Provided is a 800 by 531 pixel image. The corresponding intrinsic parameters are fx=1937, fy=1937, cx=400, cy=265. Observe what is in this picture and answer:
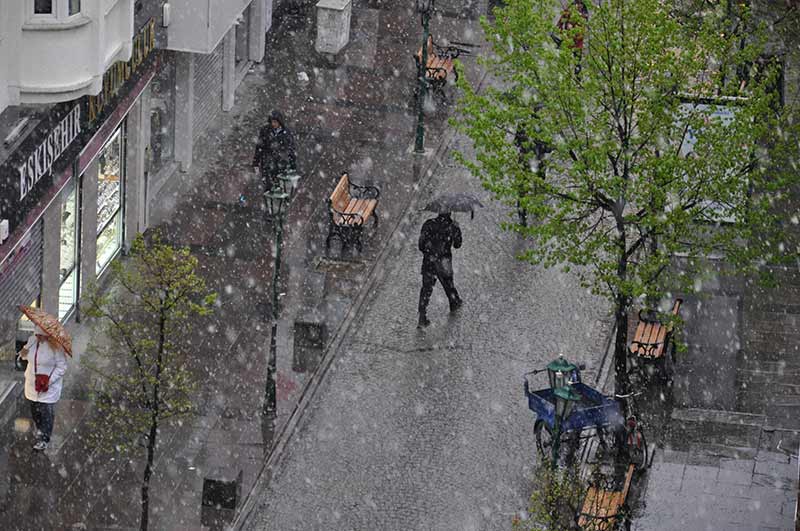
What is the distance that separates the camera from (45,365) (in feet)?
83.2

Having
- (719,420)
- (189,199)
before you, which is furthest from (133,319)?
(719,420)

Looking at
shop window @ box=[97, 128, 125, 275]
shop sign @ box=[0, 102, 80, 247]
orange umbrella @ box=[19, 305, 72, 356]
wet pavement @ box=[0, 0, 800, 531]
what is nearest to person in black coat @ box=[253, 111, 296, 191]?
wet pavement @ box=[0, 0, 800, 531]

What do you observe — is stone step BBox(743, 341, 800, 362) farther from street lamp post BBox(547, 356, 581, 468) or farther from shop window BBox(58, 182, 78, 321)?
shop window BBox(58, 182, 78, 321)

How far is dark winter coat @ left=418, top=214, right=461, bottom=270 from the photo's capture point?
3023 cm

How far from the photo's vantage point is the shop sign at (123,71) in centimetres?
2889

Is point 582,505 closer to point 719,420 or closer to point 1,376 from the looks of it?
point 719,420

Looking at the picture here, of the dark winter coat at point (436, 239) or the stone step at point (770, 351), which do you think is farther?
the stone step at point (770, 351)

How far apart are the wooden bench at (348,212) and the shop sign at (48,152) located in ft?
19.7

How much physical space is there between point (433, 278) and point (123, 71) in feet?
19.0

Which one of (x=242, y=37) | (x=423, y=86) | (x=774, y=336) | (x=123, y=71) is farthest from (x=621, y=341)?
(x=242, y=37)

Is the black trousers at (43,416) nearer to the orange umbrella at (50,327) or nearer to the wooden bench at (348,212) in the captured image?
the orange umbrella at (50,327)

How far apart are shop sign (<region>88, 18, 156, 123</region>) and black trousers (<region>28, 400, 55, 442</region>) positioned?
16.5ft

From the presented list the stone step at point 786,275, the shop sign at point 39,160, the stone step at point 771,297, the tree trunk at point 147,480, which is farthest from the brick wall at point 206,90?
the tree trunk at point 147,480

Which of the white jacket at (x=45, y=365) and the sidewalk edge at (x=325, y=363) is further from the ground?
the white jacket at (x=45, y=365)
